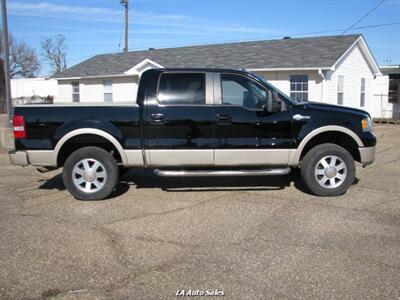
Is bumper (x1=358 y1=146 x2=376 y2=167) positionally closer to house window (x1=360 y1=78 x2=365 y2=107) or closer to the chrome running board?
the chrome running board

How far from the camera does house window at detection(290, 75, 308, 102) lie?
19812 millimetres

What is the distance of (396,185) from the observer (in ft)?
25.6

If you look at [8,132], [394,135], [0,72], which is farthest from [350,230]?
[0,72]

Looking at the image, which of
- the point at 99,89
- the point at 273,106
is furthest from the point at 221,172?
the point at 99,89

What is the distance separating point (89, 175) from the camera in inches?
266

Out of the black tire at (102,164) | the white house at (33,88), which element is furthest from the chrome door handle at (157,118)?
the white house at (33,88)

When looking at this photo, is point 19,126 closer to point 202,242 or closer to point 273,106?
point 202,242

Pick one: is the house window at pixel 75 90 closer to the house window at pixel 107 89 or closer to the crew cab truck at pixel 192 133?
the house window at pixel 107 89

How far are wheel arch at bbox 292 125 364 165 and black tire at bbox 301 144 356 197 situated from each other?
0.15 metres

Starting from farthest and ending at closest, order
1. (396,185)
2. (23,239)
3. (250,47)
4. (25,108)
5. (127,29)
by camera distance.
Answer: (127,29)
(250,47)
(396,185)
(25,108)
(23,239)

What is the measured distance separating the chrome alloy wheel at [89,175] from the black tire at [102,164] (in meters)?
0.03

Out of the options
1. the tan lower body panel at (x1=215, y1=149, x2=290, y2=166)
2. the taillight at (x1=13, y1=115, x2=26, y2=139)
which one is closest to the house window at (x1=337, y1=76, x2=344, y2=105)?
the tan lower body panel at (x1=215, y1=149, x2=290, y2=166)

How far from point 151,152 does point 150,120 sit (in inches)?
19.4

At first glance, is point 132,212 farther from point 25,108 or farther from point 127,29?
point 127,29
